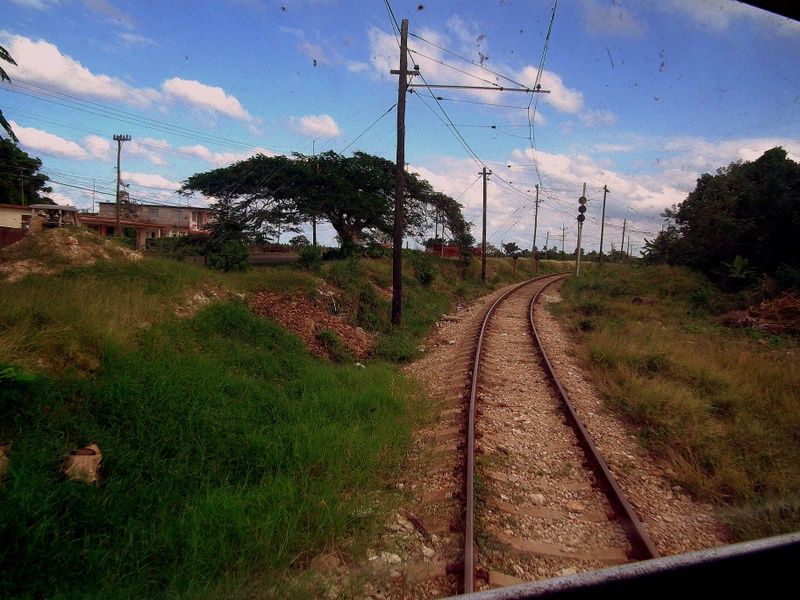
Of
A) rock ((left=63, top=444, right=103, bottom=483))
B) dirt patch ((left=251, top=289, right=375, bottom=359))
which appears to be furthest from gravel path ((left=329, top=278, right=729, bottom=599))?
dirt patch ((left=251, top=289, right=375, bottom=359))

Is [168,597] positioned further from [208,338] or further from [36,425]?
[208,338]

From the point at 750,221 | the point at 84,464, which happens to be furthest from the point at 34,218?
the point at 750,221

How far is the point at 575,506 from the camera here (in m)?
4.68

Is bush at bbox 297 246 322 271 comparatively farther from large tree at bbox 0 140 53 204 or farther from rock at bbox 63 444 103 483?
large tree at bbox 0 140 53 204

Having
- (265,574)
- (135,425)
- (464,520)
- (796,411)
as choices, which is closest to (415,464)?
(464,520)

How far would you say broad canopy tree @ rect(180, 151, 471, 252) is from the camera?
91.2 feet

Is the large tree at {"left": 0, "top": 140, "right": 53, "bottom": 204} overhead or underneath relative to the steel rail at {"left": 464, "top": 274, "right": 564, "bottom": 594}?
overhead

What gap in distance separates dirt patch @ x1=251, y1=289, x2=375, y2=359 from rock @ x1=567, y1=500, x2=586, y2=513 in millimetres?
6411

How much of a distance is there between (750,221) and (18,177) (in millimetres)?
45817

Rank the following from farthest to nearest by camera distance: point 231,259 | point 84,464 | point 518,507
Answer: point 231,259, point 518,507, point 84,464

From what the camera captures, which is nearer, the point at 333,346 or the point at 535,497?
the point at 535,497

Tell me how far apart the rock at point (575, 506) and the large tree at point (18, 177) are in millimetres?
42586

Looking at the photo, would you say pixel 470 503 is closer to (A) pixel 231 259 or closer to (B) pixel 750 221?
(A) pixel 231 259

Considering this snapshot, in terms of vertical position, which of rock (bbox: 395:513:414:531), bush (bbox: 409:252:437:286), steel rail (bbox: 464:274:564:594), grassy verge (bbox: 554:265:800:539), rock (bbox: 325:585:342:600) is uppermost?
bush (bbox: 409:252:437:286)
